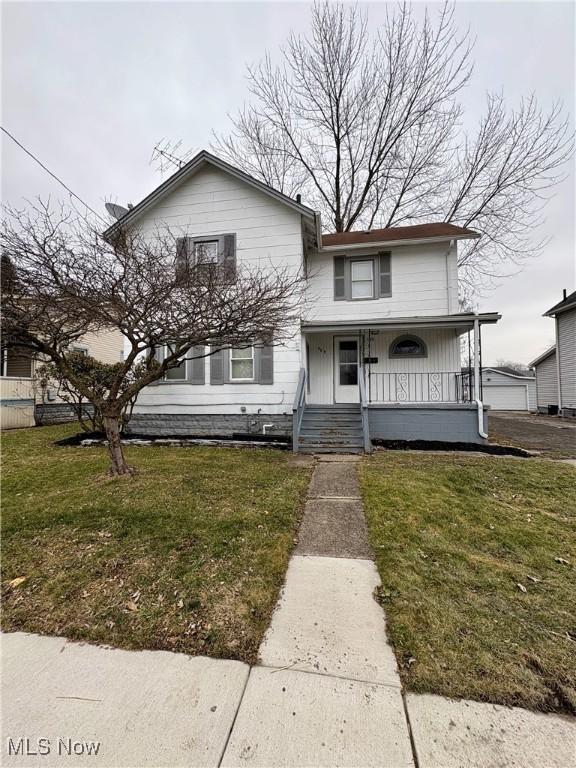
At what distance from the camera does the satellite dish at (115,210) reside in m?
7.90

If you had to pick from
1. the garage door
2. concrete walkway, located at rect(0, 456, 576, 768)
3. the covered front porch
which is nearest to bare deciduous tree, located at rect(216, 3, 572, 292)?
the covered front porch

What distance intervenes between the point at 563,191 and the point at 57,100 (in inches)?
702

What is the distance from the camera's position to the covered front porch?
8844 mm

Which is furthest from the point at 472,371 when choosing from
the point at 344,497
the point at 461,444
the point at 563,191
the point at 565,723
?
the point at 563,191

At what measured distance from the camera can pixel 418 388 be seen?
33.4ft

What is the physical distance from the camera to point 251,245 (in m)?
9.39

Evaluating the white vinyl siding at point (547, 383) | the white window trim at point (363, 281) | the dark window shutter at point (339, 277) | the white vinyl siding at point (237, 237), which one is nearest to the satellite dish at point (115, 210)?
the white vinyl siding at point (237, 237)

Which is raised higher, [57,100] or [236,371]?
[57,100]

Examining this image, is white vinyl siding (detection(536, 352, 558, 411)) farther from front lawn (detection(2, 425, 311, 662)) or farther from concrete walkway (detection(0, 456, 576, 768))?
concrete walkway (detection(0, 456, 576, 768))

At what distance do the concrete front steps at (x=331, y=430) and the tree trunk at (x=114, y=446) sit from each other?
385 centimetres

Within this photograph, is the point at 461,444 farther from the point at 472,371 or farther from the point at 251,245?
the point at 251,245

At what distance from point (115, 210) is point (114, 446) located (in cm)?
682

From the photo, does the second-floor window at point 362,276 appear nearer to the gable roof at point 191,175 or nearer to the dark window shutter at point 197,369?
the gable roof at point 191,175

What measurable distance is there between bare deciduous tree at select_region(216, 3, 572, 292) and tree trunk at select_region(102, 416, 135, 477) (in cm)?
1604
